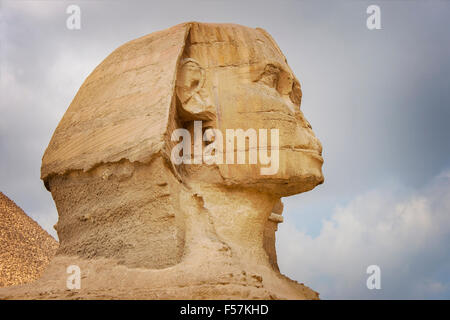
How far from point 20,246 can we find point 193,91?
886 centimetres

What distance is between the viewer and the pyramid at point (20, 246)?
13750 mm

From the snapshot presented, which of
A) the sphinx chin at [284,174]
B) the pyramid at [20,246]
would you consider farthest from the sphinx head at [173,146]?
the pyramid at [20,246]

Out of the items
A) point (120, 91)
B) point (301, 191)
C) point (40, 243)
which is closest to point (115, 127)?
point (120, 91)

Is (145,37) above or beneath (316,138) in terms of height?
above

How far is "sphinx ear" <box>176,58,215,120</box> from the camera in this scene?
686cm

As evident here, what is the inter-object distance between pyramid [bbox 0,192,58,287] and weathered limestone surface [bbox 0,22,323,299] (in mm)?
7227

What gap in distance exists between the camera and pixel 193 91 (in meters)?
6.96

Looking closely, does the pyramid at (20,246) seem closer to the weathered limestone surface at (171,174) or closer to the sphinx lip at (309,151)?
the weathered limestone surface at (171,174)

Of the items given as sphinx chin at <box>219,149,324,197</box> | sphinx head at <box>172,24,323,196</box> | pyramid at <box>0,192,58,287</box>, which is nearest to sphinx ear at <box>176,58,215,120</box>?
sphinx head at <box>172,24,323,196</box>

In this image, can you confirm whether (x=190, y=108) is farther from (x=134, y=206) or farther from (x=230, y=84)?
(x=134, y=206)

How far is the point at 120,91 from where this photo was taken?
687 centimetres

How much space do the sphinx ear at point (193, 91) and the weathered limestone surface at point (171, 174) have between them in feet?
0.04

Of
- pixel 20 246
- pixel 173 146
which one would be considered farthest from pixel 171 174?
pixel 20 246

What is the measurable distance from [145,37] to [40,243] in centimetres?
903
